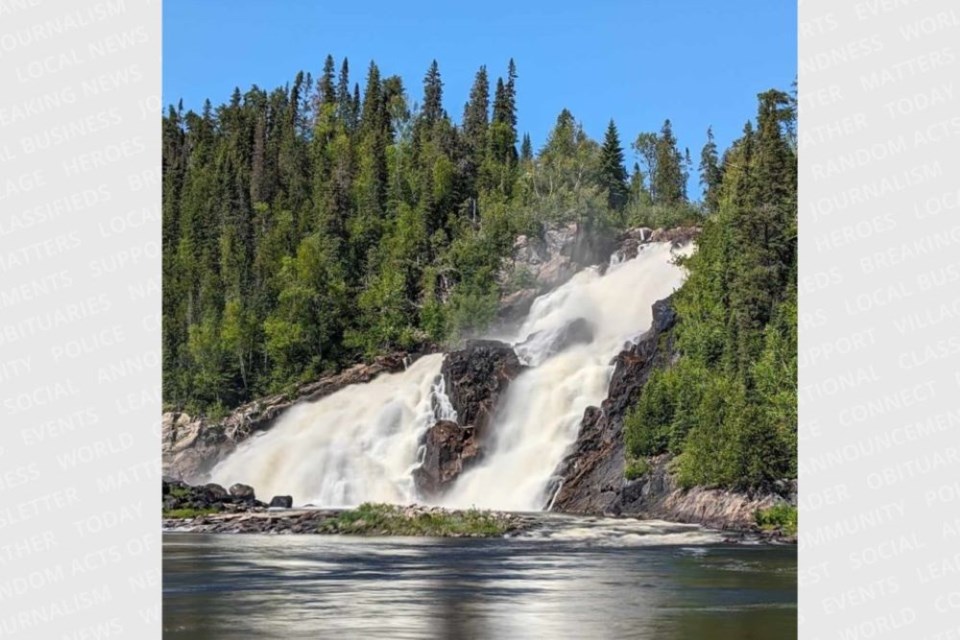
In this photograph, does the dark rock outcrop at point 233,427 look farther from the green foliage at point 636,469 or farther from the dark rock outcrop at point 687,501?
the dark rock outcrop at point 687,501

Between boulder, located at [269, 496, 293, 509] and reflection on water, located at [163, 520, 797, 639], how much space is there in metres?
14.2

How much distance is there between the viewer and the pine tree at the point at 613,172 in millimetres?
89125

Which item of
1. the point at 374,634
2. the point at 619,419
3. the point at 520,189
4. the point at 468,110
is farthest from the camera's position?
the point at 468,110

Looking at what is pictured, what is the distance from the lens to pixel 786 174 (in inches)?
2344

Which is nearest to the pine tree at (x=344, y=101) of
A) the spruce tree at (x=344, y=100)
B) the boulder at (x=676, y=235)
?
the spruce tree at (x=344, y=100)

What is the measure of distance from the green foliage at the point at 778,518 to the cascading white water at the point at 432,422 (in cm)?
1144

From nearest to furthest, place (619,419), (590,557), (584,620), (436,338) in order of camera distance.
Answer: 1. (584,620)
2. (590,557)
3. (619,419)
4. (436,338)

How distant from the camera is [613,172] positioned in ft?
300

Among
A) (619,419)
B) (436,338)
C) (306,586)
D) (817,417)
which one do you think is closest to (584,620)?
(817,417)

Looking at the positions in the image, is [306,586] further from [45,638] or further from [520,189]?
[520,189]

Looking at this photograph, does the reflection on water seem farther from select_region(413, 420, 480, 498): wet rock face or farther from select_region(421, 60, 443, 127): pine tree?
select_region(421, 60, 443, 127): pine tree

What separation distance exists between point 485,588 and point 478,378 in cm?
3212

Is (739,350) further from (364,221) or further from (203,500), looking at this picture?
(364,221)

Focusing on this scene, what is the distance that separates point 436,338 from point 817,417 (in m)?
55.2
